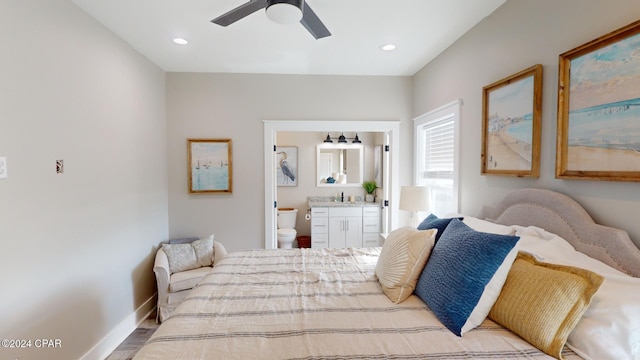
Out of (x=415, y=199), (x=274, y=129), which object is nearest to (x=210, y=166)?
(x=274, y=129)

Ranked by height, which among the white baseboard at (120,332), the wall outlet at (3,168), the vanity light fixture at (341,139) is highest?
the vanity light fixture at (341,139)

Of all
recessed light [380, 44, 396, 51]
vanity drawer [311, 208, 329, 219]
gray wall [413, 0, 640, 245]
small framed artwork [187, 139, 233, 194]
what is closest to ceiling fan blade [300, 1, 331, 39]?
recessed light [380, 44, 396, 51]

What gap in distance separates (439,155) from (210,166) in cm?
265

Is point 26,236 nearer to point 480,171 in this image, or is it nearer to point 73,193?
point 73,193

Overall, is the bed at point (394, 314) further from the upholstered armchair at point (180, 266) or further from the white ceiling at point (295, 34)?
the white ceiling at point (295, 34)

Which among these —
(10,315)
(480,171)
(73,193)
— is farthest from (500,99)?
(10,315)

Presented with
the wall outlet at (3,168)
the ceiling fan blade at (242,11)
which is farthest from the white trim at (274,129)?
the wall outlet at (3,168)

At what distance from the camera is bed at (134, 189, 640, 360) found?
99 centimetres

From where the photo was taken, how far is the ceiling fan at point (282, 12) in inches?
58.8

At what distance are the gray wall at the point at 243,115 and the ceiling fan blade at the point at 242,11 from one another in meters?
1.62

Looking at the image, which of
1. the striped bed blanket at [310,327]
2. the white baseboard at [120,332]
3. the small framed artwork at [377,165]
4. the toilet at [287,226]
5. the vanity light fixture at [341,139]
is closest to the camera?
the striped bed blanket at [310,327]

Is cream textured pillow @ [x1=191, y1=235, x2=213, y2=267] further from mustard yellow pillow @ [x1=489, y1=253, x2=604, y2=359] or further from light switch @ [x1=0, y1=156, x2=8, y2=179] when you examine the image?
mustard yellow pillow @ [x1=489, y1=253, x2=604, y2=359]

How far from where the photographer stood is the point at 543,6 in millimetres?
1604

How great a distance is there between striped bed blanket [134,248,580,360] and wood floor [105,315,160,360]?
133cm
